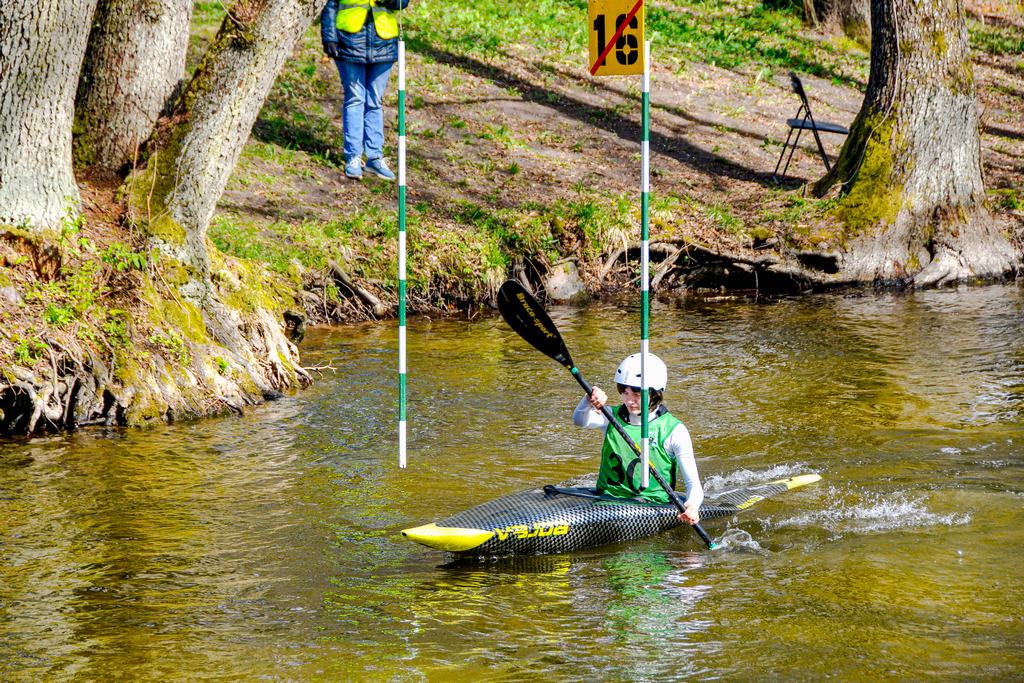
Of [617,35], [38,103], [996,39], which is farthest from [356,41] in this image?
[996,39]

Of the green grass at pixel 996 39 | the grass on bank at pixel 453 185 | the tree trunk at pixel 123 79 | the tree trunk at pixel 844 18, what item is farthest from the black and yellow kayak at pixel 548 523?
the green grass at pixel 996 39

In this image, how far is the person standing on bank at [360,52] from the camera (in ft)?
39.8

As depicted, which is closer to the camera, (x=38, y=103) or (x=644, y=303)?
(x=644, y=303)

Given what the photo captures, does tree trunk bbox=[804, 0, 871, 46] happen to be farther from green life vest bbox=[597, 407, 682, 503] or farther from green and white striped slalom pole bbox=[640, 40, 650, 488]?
green life vest bbox=[597, 407, 682, 503]

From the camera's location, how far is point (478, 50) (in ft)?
56.9

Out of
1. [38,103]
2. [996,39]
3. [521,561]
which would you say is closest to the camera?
[521,561]

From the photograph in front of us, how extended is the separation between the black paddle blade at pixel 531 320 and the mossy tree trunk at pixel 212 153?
9.09 ft

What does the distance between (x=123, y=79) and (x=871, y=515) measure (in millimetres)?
6051

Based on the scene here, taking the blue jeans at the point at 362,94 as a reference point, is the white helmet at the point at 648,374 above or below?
below

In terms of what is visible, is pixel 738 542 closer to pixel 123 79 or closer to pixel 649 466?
pixel 649 466

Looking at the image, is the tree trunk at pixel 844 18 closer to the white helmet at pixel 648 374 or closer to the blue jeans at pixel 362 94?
the blue jeans at pixel 362 94

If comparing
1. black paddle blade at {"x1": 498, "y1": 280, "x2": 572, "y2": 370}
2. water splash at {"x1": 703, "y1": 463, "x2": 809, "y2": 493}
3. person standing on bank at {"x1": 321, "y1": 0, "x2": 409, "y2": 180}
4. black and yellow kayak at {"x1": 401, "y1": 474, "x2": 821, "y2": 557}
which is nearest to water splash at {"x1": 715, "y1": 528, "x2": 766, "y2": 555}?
black and yellow kayak at {"x1": 401, "y1": 474, "x2": 821, "y2": 557}

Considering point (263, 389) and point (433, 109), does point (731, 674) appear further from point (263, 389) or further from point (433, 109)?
point (433, 109)

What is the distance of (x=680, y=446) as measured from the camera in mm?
6094
